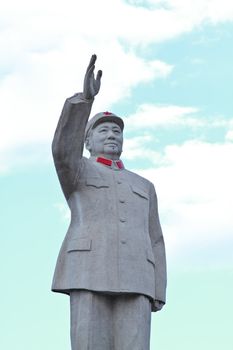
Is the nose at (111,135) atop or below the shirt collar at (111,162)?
atop

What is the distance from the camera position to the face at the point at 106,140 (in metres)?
10.5

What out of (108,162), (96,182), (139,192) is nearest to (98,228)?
(96,182)

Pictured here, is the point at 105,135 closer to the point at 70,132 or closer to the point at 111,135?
the point at 111,135

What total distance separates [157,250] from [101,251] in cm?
112

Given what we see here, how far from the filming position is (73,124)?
31.9 feet

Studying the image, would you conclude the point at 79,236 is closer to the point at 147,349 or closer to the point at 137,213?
the point at 137,213

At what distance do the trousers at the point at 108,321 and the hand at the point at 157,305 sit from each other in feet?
1.29

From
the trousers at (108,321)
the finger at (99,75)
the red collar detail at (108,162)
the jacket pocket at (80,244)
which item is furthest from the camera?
the red collar detail at (108,162)

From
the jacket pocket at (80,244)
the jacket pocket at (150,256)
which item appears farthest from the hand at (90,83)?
the jacket pocket at (150,256)

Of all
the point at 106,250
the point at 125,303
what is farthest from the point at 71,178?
the point at 125,303

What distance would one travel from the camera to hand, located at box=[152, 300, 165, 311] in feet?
33.1

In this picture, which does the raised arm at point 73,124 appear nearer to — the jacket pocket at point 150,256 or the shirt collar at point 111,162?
the shirt collar at point 111,162

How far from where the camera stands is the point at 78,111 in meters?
9.73

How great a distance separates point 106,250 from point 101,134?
1.67 m
